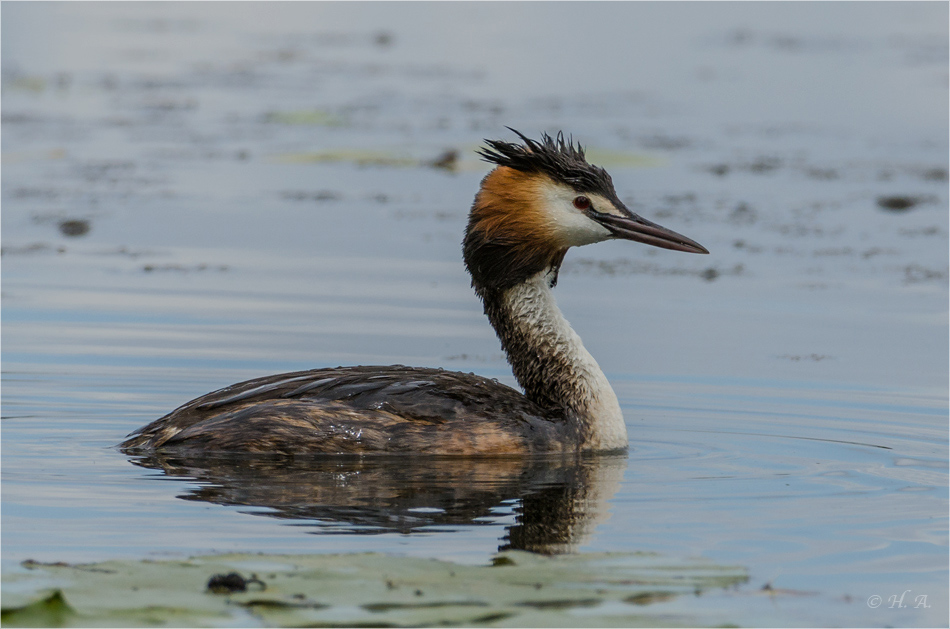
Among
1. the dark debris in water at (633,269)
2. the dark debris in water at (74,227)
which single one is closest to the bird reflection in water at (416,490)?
the dark debris in water at (633,269)

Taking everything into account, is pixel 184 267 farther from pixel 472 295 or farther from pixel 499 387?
pixel 499 387

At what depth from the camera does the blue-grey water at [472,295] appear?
6.29 m

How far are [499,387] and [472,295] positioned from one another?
4.41 metres

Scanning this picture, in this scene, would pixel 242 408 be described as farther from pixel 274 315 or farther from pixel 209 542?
pixel 274 315

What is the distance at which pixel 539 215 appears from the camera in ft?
26.7

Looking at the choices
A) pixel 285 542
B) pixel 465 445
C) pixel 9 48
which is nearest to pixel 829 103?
pixel 9 48

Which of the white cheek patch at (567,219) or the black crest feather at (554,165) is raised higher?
the black crest feather at (554,165)

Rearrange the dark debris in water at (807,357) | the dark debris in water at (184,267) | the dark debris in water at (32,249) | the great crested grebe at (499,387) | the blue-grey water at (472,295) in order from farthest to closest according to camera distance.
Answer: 1. the dark debris in water at (32,249)
2. the dark debris in water at (184,267)
3. the dark debris in water at (807,357)
4. the great crested grebe at (499,387)
5. the blue-grey water at (472,295)

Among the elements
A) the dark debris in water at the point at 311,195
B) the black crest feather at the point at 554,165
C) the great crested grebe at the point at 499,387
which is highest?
the dark debris in water at the point at 311,195

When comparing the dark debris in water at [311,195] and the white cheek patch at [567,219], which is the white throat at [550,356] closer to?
the white cheek patch at [567,219]

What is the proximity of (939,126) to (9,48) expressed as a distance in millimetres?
15699

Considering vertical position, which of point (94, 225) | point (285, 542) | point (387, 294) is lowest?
point (285, 542)

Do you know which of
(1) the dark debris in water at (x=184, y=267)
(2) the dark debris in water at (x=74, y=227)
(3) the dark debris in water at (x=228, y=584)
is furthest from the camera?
(2) the dark debris in water at (x=74, y=227)

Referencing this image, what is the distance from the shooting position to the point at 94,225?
547 inches
